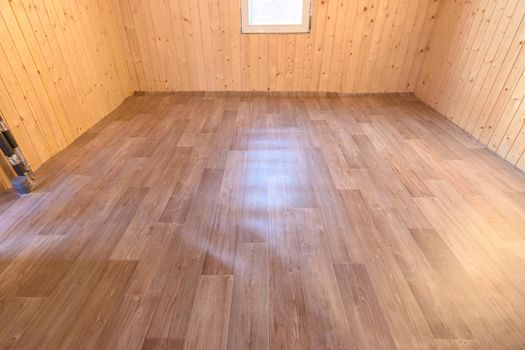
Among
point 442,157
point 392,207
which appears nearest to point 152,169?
point 392,207

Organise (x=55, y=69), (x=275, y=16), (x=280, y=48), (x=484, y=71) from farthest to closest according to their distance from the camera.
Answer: (x=280, y=48), (x=275, y=16), (x=484, y=71), (x=55, y=69)

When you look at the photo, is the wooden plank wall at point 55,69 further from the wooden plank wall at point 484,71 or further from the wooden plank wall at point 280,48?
the wooden plank wall at point 484,71

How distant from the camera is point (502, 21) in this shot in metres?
2.37

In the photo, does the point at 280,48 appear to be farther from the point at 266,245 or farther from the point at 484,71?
the point at 266,245

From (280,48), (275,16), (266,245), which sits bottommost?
(266,245)

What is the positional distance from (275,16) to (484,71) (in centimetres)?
216

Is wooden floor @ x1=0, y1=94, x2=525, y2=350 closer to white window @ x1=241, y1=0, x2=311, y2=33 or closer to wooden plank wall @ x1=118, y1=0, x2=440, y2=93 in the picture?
wooden plank wall @ x1=118, y1=0, x2=440, y2=93

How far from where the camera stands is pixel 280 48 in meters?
3.44

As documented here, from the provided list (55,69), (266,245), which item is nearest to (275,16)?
(55,69)

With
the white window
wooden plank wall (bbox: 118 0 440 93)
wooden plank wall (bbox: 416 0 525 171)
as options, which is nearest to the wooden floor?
wooden plank wall (bbox: 416 0 525 171)

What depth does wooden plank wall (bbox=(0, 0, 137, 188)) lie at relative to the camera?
2.00m

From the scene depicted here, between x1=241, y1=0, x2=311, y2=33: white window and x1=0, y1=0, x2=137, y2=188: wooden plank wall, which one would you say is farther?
x1=241, y1=0, x2=311, y2=33: white window

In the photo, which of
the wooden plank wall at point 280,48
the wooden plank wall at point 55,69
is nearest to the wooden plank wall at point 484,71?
the wooden plank wall at point 280,48

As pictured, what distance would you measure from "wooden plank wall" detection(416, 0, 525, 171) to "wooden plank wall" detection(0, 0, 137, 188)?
11.9 ft
